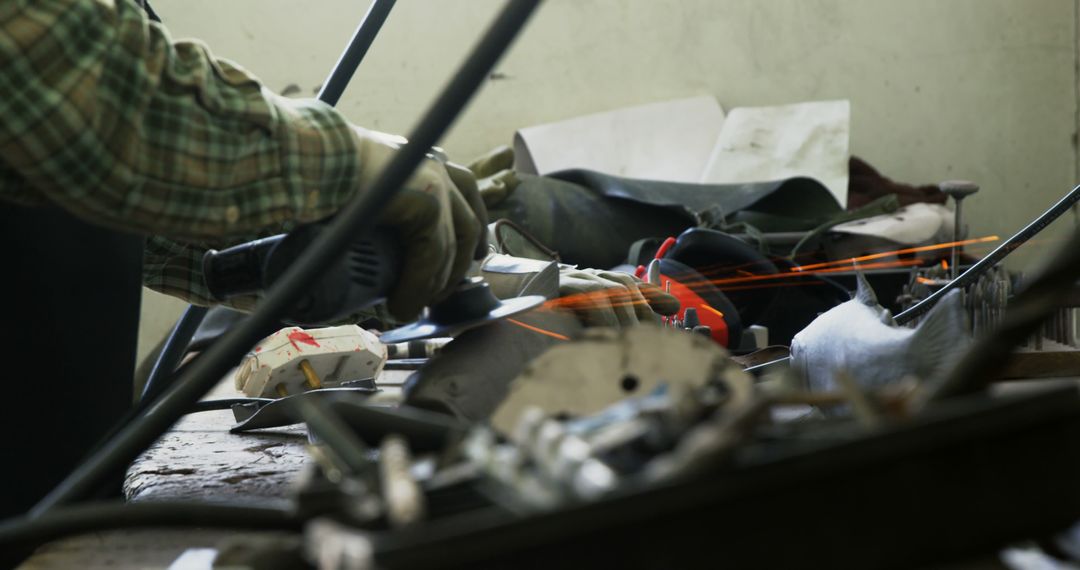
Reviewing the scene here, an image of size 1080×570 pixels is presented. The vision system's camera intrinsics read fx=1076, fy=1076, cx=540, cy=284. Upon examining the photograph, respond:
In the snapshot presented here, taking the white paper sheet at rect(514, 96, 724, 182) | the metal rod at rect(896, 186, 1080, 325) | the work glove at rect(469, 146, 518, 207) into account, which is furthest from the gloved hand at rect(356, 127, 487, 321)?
the white paper sheet at rect(514, 96, 724, 182)

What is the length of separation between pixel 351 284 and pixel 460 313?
150mm

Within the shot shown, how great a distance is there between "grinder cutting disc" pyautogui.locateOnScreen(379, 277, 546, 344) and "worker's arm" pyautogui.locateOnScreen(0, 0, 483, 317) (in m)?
→ 0.03

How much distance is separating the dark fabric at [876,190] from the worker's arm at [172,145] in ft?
11.6

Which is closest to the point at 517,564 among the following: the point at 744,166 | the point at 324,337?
the point at 324,337

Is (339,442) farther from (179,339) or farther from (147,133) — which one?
(179,339)

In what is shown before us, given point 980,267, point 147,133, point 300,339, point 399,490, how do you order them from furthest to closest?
point 300,339 < point 980,267 < point 147,133 < point 399,490

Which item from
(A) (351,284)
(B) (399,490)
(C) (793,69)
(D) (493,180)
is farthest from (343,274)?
(C) (793,69)

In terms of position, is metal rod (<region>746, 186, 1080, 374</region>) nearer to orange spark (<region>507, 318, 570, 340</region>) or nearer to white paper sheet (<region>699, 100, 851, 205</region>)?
orange spark (<region>507, 318, 570, 340</region>)

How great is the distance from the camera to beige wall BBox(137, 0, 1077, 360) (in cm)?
511

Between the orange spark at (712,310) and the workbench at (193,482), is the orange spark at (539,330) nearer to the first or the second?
the workbench at (193,482)

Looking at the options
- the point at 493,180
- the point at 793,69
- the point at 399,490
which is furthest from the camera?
the point at 793,69

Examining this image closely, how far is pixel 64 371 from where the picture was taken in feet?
3.53

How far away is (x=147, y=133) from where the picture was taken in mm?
893

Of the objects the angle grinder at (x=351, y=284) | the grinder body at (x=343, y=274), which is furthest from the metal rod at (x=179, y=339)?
the grinder body at (x=343, y=274)
